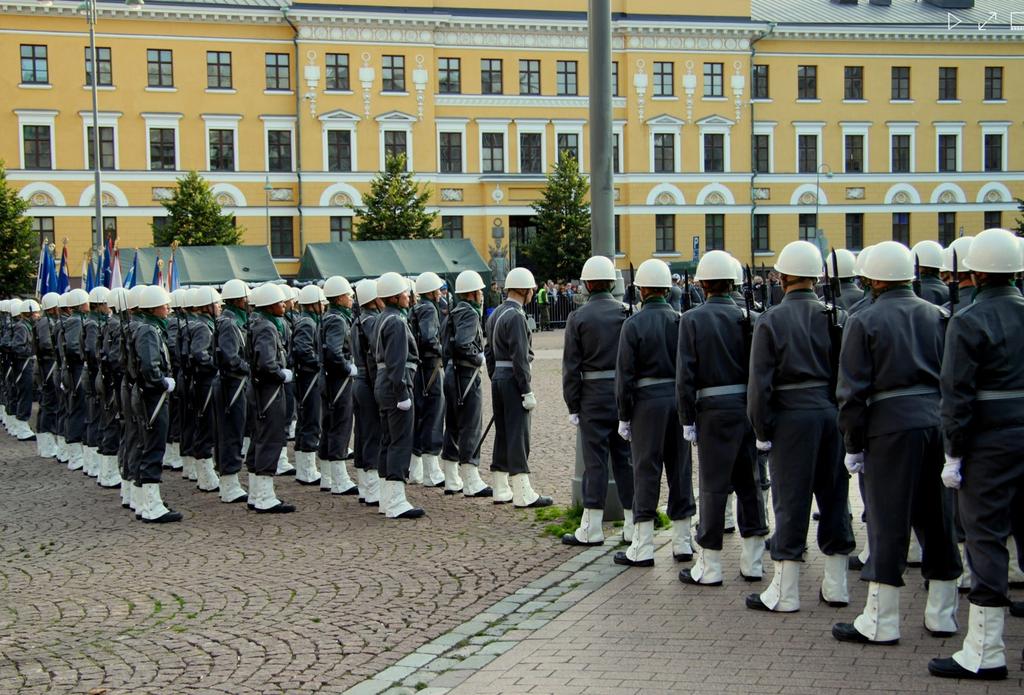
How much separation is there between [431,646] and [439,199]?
5319cm

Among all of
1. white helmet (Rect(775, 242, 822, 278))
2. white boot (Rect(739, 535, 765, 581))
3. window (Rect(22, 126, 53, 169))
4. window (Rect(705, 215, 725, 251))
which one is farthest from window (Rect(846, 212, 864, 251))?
white helmet (Rect(775, 242, 822, 278))

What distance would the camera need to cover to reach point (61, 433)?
18.8 m

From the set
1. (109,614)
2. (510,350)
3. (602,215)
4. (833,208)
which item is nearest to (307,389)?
(510,350)

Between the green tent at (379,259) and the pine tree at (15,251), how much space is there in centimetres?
1115

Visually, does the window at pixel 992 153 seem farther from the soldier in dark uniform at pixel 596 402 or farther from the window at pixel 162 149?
the soldier in dark uniform at pixel 596 402

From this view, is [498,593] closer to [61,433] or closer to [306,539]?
[306,539]

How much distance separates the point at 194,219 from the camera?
169ft

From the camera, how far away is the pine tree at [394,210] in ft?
177

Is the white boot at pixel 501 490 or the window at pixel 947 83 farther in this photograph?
the window at pixel 947 83

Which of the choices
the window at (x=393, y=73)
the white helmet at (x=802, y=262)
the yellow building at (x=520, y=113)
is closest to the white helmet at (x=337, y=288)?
the white helmet at (x=802, y=262)

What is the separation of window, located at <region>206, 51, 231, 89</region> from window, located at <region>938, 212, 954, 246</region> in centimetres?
3626

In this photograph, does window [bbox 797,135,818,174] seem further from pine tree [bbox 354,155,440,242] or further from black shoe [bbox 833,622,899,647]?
black shoe [bbox 833,622,899,647]

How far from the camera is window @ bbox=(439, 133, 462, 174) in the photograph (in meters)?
60.4

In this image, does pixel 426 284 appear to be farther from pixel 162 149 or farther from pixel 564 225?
pixel 162 149
